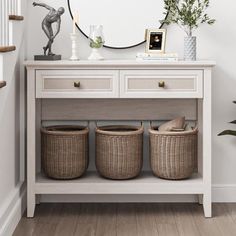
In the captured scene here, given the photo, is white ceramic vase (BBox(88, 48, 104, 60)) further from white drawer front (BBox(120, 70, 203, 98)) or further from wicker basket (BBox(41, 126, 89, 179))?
wicker basket (BBox(41, 126, 89, 179))

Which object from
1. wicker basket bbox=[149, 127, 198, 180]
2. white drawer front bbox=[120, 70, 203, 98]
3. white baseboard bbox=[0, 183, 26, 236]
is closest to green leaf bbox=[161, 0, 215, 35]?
white drawer front bbox=[120, 70, 203, 98]

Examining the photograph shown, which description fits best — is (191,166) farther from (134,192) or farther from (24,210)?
(24,210)

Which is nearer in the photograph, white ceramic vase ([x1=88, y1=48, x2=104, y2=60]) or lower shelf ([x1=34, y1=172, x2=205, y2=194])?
lower shelf ([x1=34, y1=172, x2=205, y2=194])

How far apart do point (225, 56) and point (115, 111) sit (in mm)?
743

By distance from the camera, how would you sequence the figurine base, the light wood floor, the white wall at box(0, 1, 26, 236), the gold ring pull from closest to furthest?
1. the white wall at box(0, 1, 26, 236)
2. the light wood floor
3. the gold ring pull
4. the figurine base

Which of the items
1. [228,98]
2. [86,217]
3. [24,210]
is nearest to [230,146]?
[228,98]

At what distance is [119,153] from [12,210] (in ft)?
2.16

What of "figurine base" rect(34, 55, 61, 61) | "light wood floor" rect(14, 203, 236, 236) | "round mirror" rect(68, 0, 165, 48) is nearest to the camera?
"light wood floor" rect(14, 203, 236, 236)

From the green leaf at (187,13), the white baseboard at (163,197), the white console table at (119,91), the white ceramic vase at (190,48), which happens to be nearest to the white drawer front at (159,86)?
the white console table at (119,91)

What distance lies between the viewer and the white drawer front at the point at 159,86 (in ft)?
9.94

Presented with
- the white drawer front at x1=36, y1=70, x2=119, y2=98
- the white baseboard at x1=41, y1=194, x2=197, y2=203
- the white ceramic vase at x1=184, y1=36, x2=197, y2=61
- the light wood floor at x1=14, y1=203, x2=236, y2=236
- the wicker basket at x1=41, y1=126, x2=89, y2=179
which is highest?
the white ceramic vase at x1=184, y1=36, x2=197, y2=61

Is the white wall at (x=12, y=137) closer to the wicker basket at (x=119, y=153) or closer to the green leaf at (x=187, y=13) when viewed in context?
the wicker basket at (x=119, y=153)

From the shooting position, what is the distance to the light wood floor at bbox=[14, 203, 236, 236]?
2854 millimetres

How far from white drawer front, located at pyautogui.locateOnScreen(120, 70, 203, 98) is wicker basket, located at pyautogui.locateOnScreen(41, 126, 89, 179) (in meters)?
0.38
